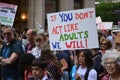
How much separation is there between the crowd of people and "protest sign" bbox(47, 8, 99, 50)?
0.20 m

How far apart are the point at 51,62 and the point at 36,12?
78.0 feet

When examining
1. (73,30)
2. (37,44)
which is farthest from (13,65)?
(73,30)

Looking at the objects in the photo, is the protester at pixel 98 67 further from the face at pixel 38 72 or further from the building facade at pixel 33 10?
the building facade at pixel 33 10

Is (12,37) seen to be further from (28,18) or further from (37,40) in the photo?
(28,18)

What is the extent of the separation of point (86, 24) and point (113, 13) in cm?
5165

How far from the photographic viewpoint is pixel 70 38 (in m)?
8.85

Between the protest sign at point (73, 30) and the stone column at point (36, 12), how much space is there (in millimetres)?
21341

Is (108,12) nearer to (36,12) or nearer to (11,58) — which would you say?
(36,12)

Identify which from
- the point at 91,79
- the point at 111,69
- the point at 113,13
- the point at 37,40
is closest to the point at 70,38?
the point at 37,40

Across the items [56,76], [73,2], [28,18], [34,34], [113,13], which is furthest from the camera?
[113,13]

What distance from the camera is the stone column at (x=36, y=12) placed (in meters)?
30.7

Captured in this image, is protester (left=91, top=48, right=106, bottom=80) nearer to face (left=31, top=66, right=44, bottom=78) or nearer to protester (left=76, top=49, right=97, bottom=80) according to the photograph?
protester (left=76, top=49, right=97, bottom=80)

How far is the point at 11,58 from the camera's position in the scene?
8.52 metres

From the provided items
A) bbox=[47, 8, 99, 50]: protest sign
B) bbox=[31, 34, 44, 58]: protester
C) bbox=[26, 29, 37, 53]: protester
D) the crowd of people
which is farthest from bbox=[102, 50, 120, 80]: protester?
bbox=[26, 29, 37, 53]: protester
